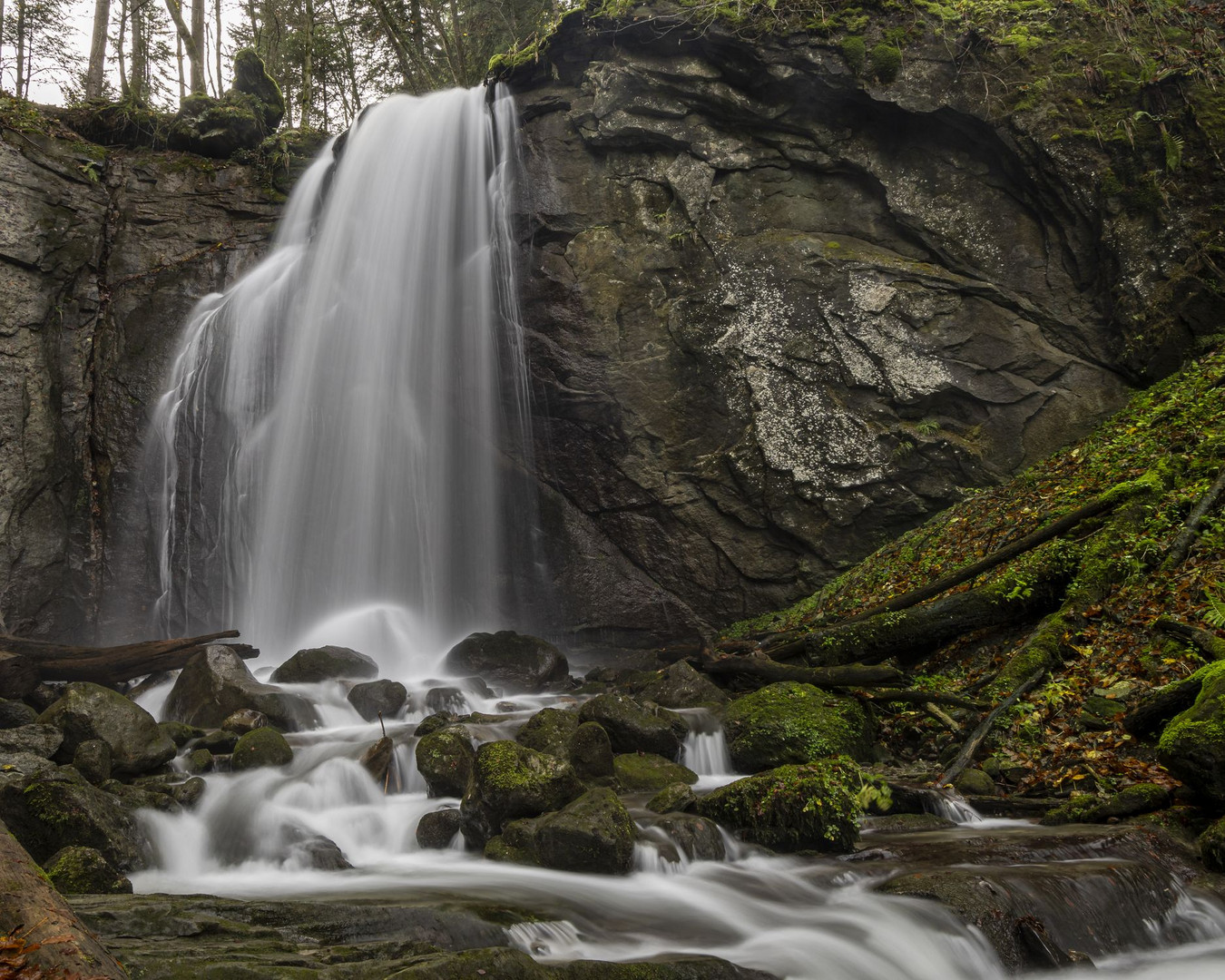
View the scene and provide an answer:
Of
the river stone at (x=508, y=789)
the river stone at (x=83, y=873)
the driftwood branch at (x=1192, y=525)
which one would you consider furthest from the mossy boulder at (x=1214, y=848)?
the river stone at (x=83, y=873)

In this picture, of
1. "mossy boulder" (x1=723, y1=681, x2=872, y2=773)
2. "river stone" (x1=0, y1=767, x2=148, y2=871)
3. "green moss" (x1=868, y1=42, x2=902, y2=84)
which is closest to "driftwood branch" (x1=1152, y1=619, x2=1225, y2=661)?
"mossy boulder" (x1=723, y1=681, x2=872, y2=773)

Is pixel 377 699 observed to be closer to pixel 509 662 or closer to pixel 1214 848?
pixel 509 662

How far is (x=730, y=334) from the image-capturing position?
490 inches

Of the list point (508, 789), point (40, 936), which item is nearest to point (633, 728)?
point (508, 789)

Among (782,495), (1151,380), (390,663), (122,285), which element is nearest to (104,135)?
(122,285)

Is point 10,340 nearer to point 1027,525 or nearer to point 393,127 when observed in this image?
point 393,127

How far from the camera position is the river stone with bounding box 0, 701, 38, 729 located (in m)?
6.99

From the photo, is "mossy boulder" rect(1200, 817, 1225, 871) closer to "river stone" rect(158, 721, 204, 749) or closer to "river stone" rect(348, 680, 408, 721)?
"river stone" rect(348, 680, 408, 721)

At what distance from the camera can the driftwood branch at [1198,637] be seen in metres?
5.32

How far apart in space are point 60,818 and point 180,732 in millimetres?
2791

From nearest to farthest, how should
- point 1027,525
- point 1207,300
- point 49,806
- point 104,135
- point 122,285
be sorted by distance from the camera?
point 49,806 → point 1027,525 → point 1207,300 → point 122,285 → point 104,135

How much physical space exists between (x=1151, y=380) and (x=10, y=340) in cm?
1735

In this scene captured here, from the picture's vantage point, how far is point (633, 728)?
23.5 feet

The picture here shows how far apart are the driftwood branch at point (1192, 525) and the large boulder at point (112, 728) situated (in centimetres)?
895
